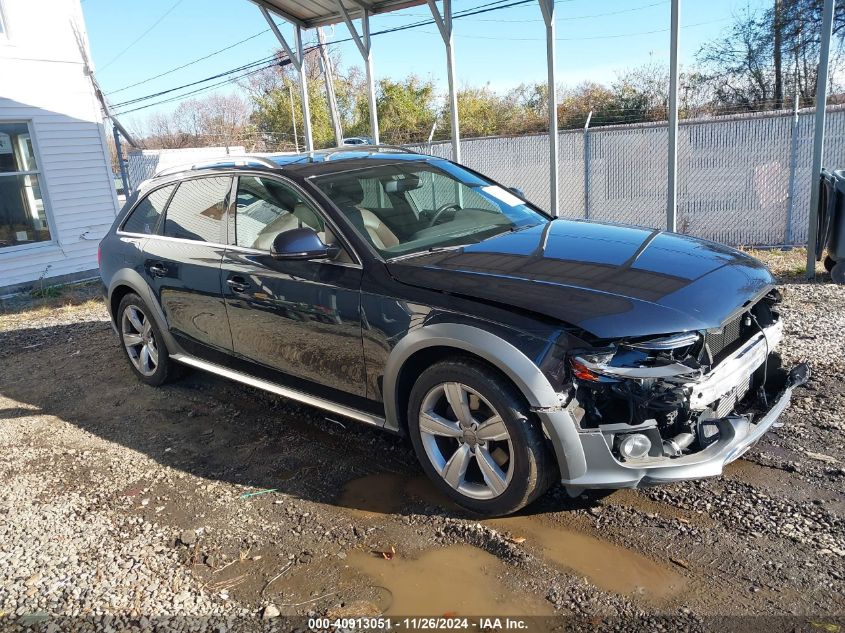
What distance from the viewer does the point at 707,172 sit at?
36.4 feet

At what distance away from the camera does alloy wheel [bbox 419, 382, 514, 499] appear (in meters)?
3.16

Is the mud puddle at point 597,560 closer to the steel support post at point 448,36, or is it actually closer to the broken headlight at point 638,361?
the broken headlight at point 638,361

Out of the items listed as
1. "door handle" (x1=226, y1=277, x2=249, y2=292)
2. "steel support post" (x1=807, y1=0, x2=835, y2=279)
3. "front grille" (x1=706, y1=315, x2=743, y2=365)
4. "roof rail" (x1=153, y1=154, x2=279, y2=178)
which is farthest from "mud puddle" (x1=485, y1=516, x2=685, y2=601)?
"steel support post" (x1=807, y1=0, x2=835, y2=279)

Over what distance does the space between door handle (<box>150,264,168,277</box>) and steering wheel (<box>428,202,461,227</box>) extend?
6.92 ft

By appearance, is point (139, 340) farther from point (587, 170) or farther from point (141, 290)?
point (587, 170)

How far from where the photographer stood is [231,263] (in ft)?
14.3

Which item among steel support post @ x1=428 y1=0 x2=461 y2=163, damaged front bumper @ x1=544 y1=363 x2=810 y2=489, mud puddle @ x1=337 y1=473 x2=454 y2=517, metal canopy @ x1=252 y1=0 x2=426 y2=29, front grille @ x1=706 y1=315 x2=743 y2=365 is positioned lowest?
mud puddle @ x1=337 y1=473 x2=454 y2=517

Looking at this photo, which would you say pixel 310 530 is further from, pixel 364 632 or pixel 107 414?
pixel 107 414

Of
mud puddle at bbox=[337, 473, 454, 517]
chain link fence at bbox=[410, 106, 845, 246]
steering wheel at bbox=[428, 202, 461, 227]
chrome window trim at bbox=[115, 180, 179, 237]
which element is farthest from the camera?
chain link fence at bbox=[410, 106, 845, 246]

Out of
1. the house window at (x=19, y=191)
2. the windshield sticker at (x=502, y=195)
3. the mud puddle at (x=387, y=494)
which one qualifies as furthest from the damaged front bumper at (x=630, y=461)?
the house window at (x=19, y=191)

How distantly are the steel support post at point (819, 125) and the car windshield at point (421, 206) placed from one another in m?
4.29

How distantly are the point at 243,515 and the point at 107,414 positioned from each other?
223 cm

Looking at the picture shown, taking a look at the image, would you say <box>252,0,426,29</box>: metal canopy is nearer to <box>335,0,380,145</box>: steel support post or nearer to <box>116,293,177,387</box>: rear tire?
<box>335,0,380,145</box>: steel support post

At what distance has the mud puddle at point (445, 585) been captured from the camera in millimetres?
2725
